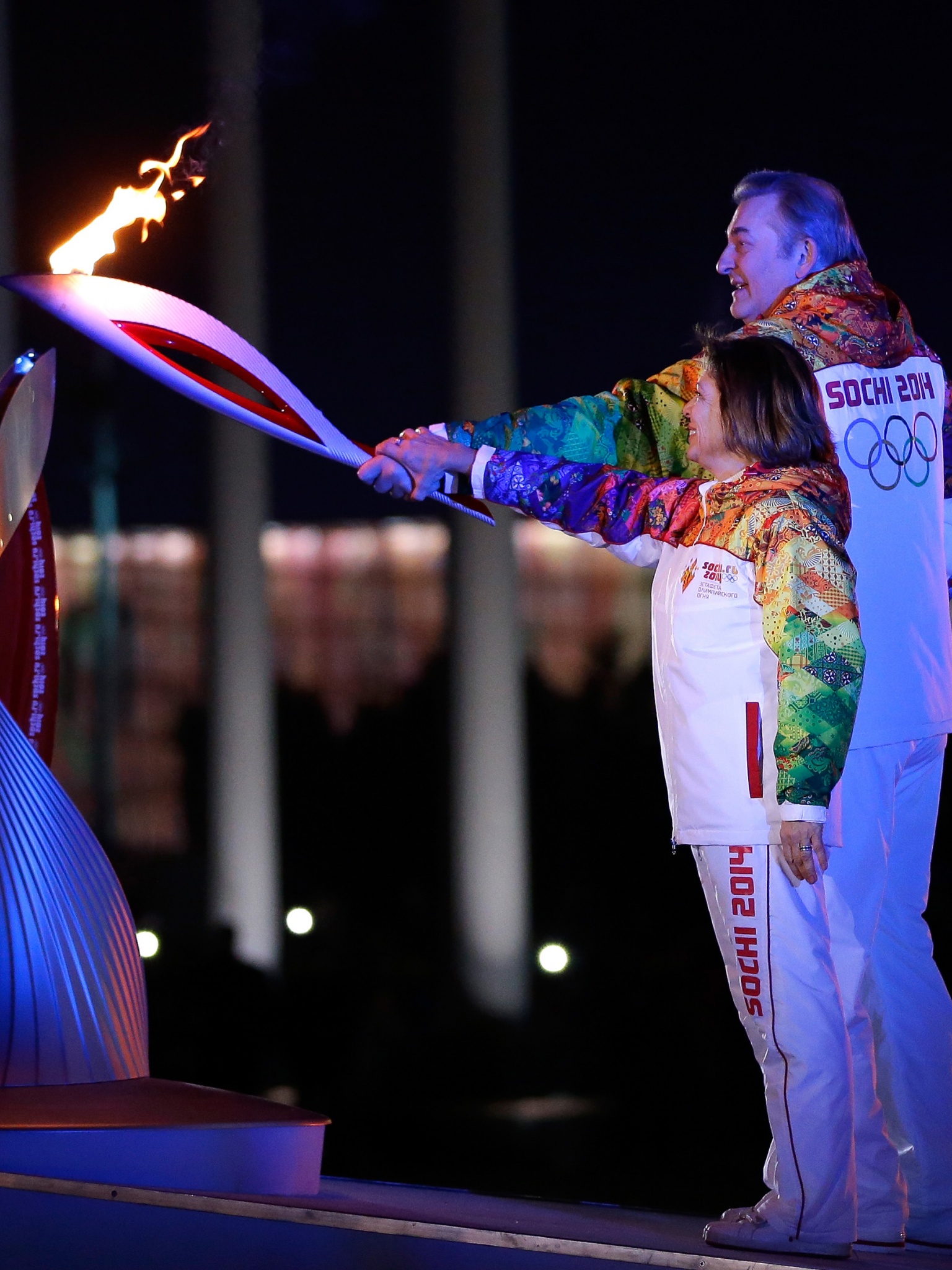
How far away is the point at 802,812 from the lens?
4.82ft

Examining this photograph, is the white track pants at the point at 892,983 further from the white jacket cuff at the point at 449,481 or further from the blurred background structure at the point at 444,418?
the blurred background structure at the point at 444,418

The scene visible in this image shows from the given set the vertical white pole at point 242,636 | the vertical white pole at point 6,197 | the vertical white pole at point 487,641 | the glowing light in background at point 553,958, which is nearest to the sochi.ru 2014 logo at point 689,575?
the vertical white pole at point 487,641

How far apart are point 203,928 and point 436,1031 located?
1.32 m

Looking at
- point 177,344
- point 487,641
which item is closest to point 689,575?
point 177,344

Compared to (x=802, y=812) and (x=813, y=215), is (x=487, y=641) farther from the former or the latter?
(x=802, y=812)

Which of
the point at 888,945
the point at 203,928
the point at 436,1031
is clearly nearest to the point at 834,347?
the point at 888,945

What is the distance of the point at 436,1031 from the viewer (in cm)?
453

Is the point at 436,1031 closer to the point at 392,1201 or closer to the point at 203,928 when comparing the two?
the point at 203,928

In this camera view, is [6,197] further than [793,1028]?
Yes

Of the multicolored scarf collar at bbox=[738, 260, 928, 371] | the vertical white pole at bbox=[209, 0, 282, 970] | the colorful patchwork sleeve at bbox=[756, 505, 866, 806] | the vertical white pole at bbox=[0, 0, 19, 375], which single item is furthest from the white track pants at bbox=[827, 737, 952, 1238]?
the vertical white pole at bbox=[0, 0, 19, 375]

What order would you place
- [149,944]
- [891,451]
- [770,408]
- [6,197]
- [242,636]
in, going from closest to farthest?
1. [770,408]
2. [891,451]
3. [6,197]
4. [242,636]
5. [149,944]


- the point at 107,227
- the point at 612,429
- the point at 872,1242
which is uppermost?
the point at 107,227

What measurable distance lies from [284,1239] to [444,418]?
11.4 ft

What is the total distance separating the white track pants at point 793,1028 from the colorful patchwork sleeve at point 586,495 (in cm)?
40
